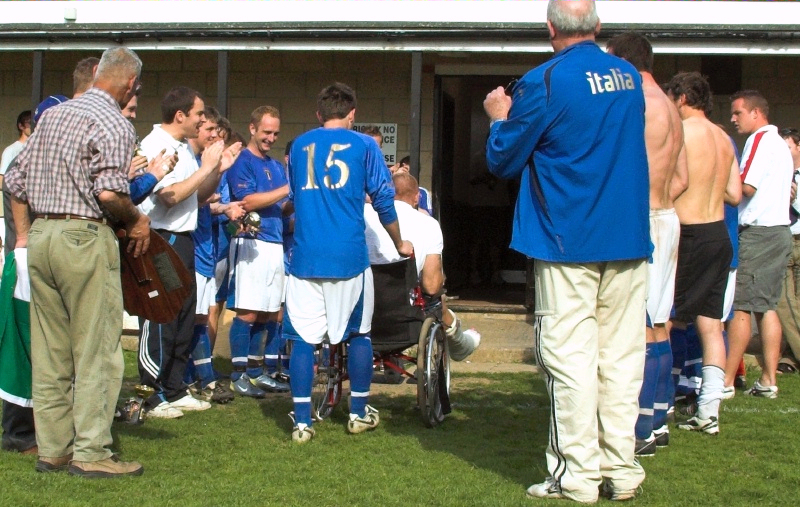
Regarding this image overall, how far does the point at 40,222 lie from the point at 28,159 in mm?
322

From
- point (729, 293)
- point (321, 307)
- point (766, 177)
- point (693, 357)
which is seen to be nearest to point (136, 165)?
point (321, 307)

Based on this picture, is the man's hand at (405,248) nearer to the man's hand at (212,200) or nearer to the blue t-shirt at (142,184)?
the man's hand at (212,200)

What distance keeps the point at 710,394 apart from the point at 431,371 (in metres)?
1.69

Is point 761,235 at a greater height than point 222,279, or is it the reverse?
point 761,235

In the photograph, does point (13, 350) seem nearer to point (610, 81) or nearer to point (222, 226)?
point (222, 226)

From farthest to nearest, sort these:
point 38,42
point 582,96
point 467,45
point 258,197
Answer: point 38,42
point 467,45
point 258,197
point 582,96

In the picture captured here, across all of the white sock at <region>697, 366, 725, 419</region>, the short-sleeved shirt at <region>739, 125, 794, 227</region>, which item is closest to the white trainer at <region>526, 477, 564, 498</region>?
the white sock at <region>697, 366, 725, 419</region>

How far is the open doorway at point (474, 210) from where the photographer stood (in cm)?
1364

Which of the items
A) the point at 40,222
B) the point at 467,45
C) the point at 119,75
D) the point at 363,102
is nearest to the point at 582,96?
the point at 119,75

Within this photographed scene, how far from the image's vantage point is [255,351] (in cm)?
813

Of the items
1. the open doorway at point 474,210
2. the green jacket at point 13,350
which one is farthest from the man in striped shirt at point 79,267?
the open doorway at point 474,210

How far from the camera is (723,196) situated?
6.56m

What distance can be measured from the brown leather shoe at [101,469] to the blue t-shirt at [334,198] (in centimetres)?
159

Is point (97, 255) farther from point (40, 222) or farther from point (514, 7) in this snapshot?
point (514, 7)
